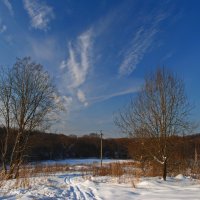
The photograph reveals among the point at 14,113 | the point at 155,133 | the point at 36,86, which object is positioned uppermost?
the point at 36,86

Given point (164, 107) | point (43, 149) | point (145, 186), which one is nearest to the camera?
point (145, 186)

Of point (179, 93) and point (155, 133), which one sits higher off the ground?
point (179, 93)

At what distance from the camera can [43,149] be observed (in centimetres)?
7700

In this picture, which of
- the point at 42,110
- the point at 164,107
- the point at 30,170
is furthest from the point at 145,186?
the point at 42,110

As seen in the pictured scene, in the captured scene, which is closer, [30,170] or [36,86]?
[30,170]

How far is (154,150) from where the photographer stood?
1625 centimetres

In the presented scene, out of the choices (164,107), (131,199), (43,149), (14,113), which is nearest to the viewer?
(131,199)

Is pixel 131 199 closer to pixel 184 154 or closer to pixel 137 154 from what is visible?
pixel 184 154

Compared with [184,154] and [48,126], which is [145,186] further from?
[48,126]

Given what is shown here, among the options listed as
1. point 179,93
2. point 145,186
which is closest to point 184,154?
point 179,93

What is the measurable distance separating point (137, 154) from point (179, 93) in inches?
355

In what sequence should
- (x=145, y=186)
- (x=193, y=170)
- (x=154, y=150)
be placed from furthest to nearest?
1. (x=193, y=170)
2. (x=154, y=150)
3. (x=145, y=186)

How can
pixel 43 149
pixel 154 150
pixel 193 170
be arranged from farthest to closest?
pixel 43 149
pixel 193 170
pixel 154 150

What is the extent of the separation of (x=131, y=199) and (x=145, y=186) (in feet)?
9.44
